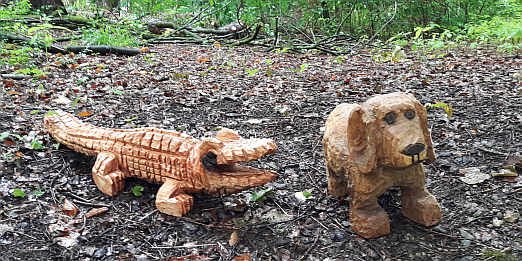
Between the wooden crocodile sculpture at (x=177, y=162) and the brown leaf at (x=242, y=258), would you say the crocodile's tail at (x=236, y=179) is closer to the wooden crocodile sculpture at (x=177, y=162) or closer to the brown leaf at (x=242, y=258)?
the wooden crocodile sculpture at (x=177, y=162)

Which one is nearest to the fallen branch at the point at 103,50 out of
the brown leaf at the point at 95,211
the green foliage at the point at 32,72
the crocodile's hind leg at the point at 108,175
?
the green foliage at the point at 32,72

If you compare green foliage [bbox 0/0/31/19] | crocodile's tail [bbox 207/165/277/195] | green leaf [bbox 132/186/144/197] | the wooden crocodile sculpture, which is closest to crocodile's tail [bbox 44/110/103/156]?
the wooden crocodile sculpture

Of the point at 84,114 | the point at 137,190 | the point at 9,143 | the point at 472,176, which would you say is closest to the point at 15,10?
the point at 84,114

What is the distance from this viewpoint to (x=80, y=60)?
698cm

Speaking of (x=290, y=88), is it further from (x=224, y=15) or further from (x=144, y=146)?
(x=224, y=15)

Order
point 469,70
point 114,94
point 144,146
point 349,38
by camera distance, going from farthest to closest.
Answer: point 349,38 < point 469,70 < point 114,94 < point 144,146

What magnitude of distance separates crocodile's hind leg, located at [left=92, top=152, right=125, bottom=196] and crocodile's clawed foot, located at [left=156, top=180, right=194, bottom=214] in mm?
440

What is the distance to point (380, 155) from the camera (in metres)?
2.48

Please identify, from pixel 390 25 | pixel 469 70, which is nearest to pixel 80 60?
pixel 469 70

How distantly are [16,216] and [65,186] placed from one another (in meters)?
0.49

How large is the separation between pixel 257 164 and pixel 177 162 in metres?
1.13

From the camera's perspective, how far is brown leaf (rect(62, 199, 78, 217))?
3000 mm

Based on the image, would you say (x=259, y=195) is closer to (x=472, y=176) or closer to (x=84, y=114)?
(x=472, y=176)

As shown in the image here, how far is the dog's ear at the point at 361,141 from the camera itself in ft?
8.04
